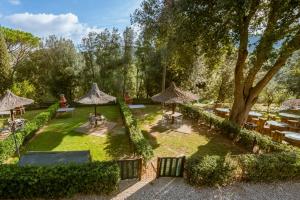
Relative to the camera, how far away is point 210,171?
24.6ft

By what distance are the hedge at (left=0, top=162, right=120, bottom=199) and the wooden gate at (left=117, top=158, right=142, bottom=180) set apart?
0.44m

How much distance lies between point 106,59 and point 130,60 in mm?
3021

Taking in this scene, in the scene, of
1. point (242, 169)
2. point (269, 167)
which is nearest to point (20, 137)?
point (242, 169)

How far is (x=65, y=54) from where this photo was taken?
25016 mm

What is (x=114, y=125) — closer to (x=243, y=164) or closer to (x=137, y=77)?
(x=243, y=164)

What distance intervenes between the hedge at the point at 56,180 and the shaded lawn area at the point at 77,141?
3077 millimetres

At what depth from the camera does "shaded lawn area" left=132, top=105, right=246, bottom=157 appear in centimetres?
1098

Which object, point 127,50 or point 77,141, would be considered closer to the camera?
point 77,141

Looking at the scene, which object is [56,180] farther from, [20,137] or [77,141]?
[77,141]

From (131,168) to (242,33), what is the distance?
9192 millimetres

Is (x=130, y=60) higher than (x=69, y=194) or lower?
higher

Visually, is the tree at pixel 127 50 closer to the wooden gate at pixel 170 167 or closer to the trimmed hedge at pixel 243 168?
the wooden gate at pixel 170 167


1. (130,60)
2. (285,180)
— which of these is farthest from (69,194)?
(130,60)

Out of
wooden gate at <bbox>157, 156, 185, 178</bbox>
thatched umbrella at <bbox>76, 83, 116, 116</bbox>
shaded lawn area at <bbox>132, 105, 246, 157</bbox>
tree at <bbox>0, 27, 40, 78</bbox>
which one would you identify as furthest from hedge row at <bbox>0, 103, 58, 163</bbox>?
tree at <bbox>0, 27, 40, 78</bbox>
